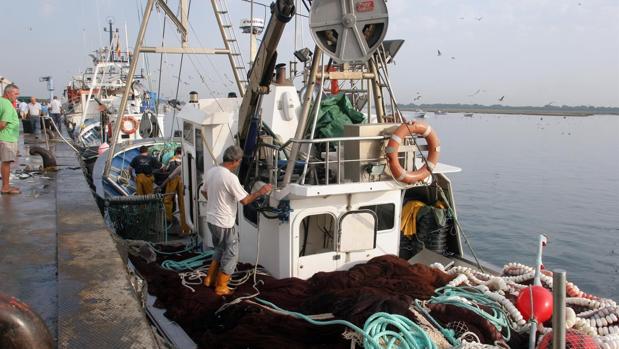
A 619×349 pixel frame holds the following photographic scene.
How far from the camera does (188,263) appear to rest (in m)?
6.44

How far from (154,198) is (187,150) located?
1197 millimetres

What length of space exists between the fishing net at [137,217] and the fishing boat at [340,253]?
1.38m

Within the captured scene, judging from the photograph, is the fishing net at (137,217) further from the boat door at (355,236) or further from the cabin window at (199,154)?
the boat door at (355,236)

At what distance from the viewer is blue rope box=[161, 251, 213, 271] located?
6.29 m

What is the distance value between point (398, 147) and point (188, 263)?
3.22m

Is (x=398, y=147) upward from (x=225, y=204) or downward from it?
upward

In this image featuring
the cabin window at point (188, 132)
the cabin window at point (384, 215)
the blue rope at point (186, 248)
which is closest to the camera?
the cabin window at point (384, 215)

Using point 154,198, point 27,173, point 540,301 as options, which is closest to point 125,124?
point 27,173

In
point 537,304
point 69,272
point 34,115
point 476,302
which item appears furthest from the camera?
point 34,115

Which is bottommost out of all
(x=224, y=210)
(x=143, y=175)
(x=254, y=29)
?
(x=143, y=175)

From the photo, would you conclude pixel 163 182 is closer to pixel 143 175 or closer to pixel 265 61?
pixel 143 175

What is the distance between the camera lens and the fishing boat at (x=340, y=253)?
4176 mm

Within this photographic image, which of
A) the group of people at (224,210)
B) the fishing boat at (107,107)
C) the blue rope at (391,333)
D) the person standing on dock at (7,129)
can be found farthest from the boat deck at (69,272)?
the fishing boat at (107,107)

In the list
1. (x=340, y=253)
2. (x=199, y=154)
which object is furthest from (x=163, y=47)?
(x=340, y=253)
